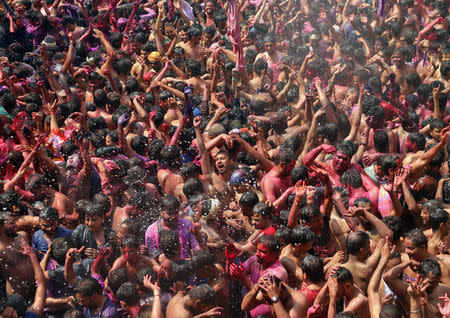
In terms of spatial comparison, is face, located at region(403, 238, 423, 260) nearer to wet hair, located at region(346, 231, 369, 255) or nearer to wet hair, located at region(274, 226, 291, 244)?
wet hair, located at region(346, 231, 369, 255)

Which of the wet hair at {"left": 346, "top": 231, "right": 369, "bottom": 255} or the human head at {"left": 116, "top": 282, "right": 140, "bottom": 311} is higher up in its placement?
the wet hair at {"left": 346, "top": 231, "right": 369, "bottom": 255}

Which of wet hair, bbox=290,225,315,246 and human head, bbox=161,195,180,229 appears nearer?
wet hair, bbox=290,225,315,246

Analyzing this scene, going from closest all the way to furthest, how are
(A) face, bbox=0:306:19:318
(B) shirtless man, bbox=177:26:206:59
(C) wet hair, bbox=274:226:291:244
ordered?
(A) face, bbox=0:306:19:318, (C) wet hair, bbox=274:226:291:244, (B) shirtless man, bbox=177:26:206:59

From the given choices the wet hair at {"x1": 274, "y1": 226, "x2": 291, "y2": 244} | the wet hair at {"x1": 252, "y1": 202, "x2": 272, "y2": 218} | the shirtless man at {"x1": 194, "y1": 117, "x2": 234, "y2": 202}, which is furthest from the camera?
the shirtless man at {"x1": 194, "y1": 117, "x2": 234, "y2": 202}

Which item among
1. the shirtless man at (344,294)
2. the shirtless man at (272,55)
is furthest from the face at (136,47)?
the shirtless man at (344,294)

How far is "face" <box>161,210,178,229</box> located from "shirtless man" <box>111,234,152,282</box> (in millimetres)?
384

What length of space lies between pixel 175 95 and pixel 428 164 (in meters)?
3.62

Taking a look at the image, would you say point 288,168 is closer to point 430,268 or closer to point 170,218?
point 170,218

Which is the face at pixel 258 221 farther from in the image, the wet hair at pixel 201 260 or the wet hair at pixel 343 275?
the wet hair at pixel 343 275

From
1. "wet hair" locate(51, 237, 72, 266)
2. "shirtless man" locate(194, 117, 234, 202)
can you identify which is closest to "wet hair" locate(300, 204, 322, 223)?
"shirtless man" locate(194, 117, 234, 202)

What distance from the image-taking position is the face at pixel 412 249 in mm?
4934

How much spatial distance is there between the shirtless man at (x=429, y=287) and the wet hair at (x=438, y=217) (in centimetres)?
70

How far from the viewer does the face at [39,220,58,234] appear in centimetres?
581

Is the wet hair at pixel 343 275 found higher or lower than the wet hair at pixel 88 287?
higher
